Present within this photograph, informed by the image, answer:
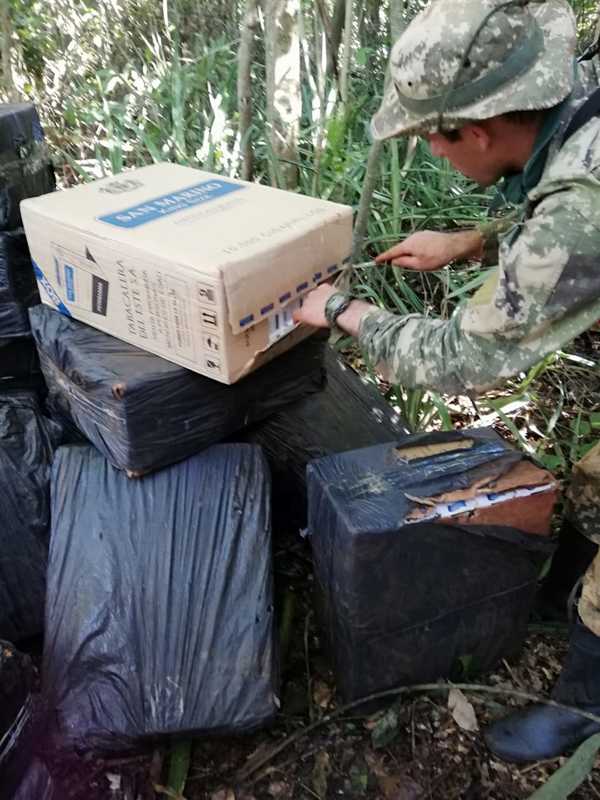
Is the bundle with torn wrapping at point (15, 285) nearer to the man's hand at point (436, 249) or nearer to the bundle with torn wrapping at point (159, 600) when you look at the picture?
the bundle with torn wrapping at point (159, 600)

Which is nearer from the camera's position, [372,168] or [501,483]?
[501,483]

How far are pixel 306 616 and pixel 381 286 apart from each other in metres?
1.18

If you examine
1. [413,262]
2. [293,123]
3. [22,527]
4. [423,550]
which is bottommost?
[22,527]

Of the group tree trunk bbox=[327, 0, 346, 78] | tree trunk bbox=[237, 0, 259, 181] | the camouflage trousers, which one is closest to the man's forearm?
the camouflage trousers

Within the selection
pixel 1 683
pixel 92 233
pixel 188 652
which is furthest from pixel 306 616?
pixel 92 233

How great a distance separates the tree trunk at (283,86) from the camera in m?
2.09

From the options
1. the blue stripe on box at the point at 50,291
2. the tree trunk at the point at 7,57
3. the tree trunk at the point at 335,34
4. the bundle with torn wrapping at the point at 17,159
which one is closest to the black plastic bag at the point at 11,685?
the blue stripe on box at the point at 50,291

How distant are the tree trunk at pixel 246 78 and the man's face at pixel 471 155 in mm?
1268

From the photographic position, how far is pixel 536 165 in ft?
3.35

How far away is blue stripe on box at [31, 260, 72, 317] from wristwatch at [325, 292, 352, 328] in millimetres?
580

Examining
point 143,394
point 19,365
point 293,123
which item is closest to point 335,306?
point 143,394

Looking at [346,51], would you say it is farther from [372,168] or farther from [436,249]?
[436,249]

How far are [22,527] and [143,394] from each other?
479 millimetres

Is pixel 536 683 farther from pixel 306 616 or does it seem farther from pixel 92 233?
pixel 92 233
